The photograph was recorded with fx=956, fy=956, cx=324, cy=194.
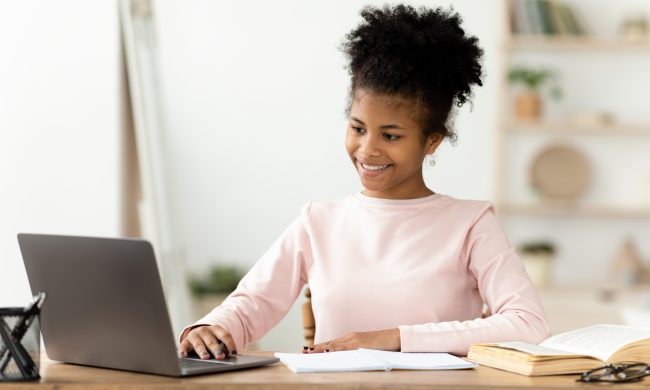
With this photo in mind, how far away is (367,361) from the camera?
1.48 m

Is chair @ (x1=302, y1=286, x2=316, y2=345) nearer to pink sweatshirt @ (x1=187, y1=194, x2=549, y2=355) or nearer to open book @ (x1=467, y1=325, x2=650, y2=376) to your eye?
pink sweatshirt @ (x1=187, y1=194, x2=549, y2=355)

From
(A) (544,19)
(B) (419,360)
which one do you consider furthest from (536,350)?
(A) (544,19)

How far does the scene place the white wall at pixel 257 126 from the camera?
5180mm

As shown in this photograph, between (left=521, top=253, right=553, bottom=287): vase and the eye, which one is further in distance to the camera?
(left=521, top=253, right=553, bottom=287): vase

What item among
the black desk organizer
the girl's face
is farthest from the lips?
the black desk organizer

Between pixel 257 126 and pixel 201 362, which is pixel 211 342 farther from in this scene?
pixel 257 126

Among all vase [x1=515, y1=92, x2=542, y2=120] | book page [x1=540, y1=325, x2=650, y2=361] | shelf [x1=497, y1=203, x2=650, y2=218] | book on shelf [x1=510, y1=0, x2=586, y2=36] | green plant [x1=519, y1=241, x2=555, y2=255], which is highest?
book on shelf [x1=510, y1=0, x2=586, y2=36]

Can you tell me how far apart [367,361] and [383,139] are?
1.71 ft

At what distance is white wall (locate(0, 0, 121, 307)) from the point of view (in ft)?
9.71

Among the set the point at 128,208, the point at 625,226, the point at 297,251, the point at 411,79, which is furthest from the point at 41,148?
the point at 625,226

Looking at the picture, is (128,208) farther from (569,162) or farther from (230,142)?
(569,162)

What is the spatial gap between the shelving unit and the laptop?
3.76 m

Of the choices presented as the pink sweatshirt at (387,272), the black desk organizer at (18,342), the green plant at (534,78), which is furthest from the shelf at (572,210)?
the black desk organizer at (18,342)

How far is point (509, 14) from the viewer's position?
507cm
